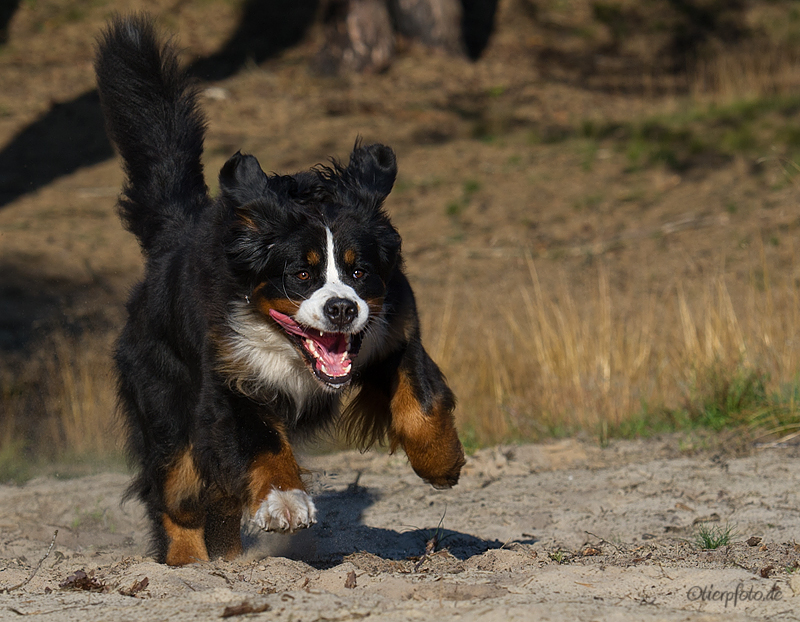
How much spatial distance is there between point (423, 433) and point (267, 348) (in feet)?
2.60

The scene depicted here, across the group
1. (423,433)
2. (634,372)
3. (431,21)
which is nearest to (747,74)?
(431,21)

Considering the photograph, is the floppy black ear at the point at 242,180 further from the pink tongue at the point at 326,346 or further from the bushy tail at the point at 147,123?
the bushy tail at the point at 147,123

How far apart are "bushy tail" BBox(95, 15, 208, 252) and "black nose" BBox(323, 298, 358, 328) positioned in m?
1.65

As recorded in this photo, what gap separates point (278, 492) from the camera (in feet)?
12.0

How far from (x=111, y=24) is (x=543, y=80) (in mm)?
13641

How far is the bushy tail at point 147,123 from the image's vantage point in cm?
503

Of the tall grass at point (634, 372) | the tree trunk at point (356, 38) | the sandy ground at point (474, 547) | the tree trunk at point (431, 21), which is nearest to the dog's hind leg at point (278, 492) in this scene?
the sandy ground at point (474, 547)

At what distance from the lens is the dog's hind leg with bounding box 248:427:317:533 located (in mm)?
3545

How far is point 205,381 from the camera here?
4.09 metres

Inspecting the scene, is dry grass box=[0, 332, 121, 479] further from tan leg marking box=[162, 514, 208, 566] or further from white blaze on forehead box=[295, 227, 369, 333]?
white blaze on forehead box=[295, 227, 369, 333]

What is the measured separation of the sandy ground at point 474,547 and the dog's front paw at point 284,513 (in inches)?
8.6

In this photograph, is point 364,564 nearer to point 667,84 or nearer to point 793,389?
point 793,389

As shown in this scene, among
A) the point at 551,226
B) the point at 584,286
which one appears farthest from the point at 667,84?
the point at 584,286

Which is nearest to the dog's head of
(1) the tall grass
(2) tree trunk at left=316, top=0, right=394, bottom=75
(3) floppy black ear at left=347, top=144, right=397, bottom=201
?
(3) floppy black ear at left=347, top=144, right=397, bottom=201
